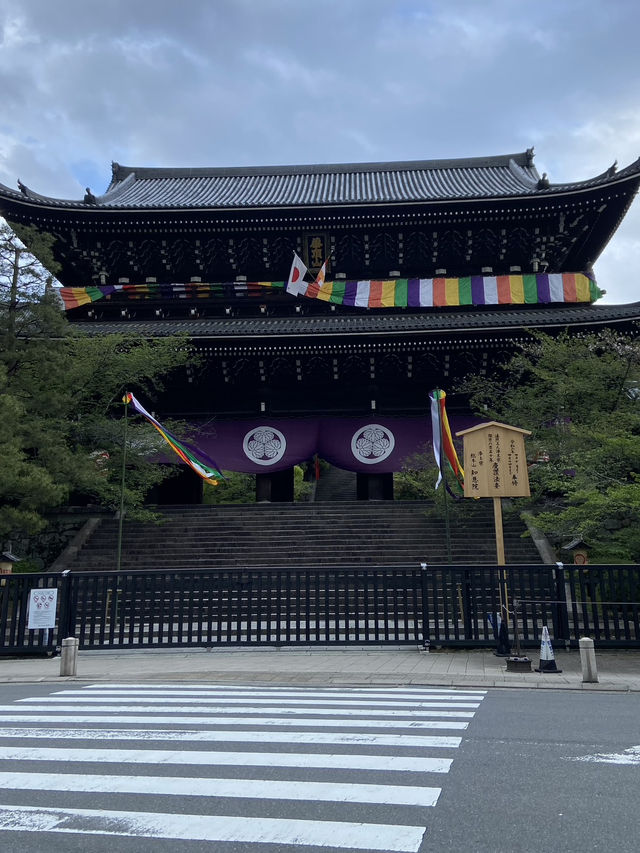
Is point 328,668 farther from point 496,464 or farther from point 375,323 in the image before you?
point 375,323

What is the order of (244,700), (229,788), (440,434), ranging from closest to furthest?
(229,788) → (244,700) → (440,434)

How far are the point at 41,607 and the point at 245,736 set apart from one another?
6.35 m

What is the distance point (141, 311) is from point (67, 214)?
4.18m

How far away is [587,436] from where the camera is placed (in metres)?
12.7

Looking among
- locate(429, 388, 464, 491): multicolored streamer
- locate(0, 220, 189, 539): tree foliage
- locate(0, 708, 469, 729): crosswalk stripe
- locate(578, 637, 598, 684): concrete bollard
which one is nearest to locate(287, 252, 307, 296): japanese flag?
locate(0, 220, 189, 539): tree foliage

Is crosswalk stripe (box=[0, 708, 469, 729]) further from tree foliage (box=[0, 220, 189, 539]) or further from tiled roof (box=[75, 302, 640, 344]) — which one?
tiled roof (box=[75, 302, 640, 344])

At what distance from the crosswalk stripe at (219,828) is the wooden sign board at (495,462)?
27.2ft

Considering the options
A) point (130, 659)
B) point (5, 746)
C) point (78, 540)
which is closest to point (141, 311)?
point (78, 540)

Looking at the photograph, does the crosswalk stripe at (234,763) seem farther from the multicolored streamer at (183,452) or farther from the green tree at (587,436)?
the multicolored streamer at (183,452)

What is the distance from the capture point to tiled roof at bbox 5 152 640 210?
26281 mm

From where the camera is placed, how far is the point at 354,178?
3067cm

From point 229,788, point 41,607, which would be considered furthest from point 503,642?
point 41,607

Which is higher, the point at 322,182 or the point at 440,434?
the point at 322,182

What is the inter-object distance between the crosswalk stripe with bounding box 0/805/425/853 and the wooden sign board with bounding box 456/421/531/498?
8.29 meters
